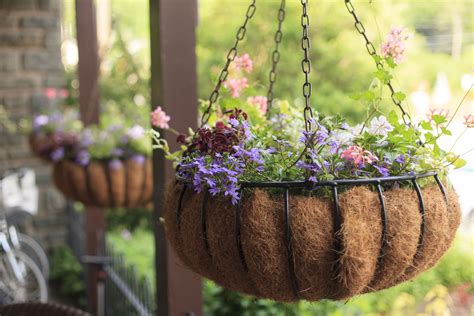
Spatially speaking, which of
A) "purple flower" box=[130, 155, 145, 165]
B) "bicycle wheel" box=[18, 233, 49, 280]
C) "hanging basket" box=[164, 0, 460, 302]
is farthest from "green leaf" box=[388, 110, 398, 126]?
"bicycle wheel" box=[18, 233, 49, 280]

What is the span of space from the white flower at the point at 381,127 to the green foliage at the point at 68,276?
11.8 feet

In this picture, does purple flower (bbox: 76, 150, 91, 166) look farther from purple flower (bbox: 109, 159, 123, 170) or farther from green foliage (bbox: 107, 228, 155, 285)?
green foliage (bbox: 107, 228, 155, 285)

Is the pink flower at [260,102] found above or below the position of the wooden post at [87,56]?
below

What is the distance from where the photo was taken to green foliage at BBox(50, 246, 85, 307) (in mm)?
4336

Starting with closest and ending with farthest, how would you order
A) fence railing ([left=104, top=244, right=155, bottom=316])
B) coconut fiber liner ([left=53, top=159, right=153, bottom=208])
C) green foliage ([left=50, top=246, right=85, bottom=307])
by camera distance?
1. coconut fiber liner ([left=53, top=159, right=153, bottom=208])
2. fence railing ([left=104, top=244, right=155, bottom=316])
3. green foliage ([left=50, top=246, right=85, bottom=307])

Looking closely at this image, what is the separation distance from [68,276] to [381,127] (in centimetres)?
373

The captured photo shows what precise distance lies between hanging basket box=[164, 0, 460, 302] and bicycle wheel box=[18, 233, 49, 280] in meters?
3.50

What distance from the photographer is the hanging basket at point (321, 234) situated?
0.87m

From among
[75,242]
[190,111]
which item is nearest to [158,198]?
[190,111]

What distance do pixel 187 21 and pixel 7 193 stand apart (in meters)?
1.87

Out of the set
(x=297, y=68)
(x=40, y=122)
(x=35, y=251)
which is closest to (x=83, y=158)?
(x=40, y=122)

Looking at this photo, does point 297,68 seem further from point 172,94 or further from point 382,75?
point 382,75

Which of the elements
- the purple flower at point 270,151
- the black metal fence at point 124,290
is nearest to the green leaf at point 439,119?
the purple flower at point 270,151

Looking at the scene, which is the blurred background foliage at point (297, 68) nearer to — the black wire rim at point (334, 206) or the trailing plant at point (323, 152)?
the trailing plant at point (323, 152)
